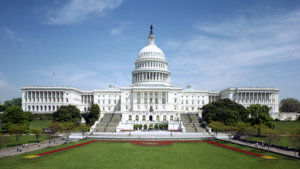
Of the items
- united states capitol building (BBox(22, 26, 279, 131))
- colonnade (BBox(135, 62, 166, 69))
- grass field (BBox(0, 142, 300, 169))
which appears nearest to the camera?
grass field (BBox(0, 142, 300, 169))

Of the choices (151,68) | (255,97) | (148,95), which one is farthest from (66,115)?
(255,97)

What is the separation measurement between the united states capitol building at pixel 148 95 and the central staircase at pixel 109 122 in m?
12.9

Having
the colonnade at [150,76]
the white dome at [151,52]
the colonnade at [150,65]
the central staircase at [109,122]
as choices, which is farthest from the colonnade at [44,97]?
the white dome at [151,52]

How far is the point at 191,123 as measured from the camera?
8669 cm

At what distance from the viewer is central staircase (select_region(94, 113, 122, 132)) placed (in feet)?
264

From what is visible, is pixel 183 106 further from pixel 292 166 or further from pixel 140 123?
pixel 292 166

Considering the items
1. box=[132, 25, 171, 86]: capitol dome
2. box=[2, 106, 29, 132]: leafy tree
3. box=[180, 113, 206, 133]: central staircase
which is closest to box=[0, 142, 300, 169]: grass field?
box=[2, 106, 29, 132]: leafy tree

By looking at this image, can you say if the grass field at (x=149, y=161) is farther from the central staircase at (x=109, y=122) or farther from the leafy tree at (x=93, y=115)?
the leafy tree at (x=93, y=115)

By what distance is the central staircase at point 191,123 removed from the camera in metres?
78.7

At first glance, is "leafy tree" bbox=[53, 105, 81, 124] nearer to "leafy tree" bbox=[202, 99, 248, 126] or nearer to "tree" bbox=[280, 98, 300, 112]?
"leafy tree" bbox=[202, 99, 248, 126]

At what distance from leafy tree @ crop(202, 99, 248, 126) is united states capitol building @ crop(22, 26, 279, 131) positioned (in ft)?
68.2

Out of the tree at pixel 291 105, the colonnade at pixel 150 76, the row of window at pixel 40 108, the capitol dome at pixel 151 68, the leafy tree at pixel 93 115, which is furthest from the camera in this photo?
the tree at pixel 291 105

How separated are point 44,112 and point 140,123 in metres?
58.0

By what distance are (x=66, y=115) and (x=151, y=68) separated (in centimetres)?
5596
